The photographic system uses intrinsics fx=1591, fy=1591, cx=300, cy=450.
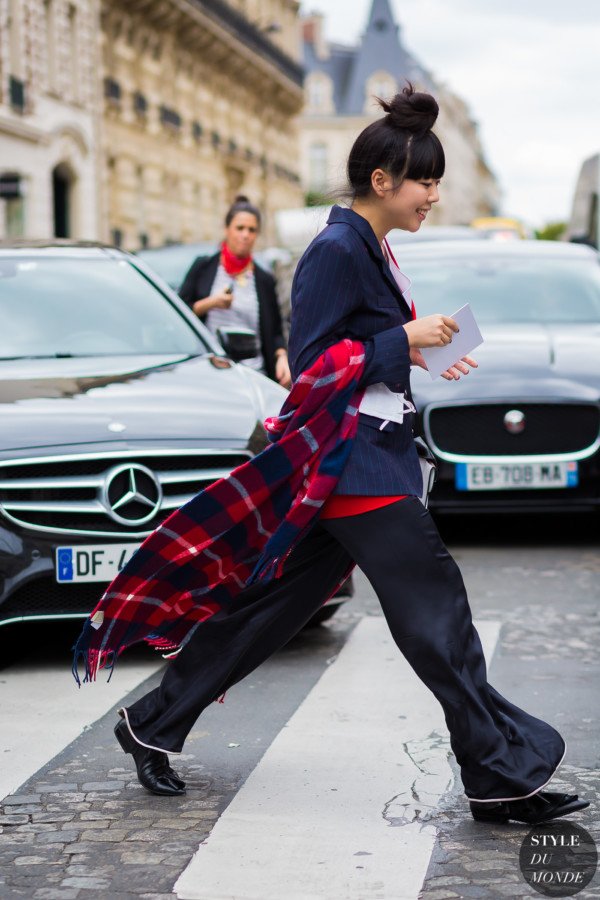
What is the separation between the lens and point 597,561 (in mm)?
7914

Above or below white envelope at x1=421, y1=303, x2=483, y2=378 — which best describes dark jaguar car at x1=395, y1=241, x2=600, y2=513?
below

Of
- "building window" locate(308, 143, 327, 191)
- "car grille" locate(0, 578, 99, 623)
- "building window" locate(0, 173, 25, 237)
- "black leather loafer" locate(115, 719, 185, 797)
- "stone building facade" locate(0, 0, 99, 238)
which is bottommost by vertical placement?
"black leather loafer" locate(115, 719, 185, 797)

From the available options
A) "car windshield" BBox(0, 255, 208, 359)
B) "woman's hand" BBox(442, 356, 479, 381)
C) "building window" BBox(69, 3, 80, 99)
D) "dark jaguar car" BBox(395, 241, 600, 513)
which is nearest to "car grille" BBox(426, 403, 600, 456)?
"dark jaguar car" BBox(395, 241, 600, 513)

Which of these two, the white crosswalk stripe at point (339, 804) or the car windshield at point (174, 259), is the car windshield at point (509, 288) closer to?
the white crosswalk stripe at point (339, 804)

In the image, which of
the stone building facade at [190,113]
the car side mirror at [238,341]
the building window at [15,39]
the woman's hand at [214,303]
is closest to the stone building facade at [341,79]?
the stone building facade at [190,113]

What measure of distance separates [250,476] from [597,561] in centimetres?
440

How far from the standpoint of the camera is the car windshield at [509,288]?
9.42m

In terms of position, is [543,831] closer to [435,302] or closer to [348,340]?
[348,340]

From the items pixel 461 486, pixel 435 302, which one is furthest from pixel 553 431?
pixel 435 302

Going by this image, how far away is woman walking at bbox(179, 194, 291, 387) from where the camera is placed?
27.8 ft

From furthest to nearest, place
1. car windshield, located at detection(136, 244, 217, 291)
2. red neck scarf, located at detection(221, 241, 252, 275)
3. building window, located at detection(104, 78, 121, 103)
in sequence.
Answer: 1. building window, located at detection(104, 78, 121, 103)
2. car windshield, located at detection(136, 244, 217, 291)
3. red neck scarf, located at detection(221, 241, 252, 275)

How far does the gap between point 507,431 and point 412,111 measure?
4628 millimetres

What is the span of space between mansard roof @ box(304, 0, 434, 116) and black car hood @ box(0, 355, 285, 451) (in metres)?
102

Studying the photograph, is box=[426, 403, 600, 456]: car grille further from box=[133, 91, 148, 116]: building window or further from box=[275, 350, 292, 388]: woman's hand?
box=[133, 91, 148, 116]: building window
